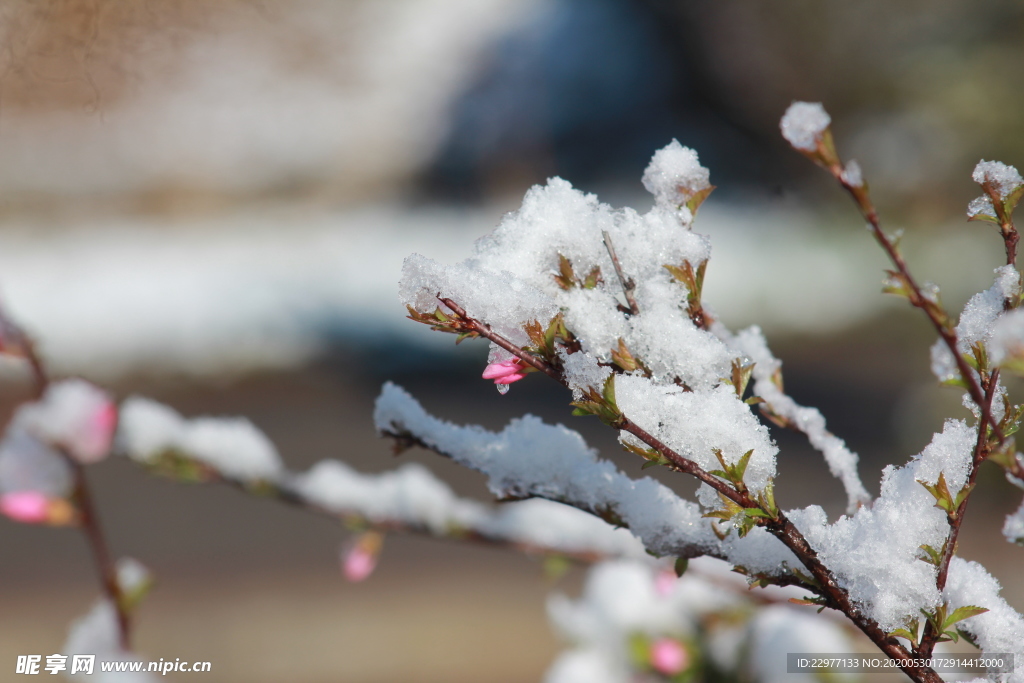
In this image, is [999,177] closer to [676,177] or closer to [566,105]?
[676,177]

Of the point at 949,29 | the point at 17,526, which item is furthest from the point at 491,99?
the point at 17,526

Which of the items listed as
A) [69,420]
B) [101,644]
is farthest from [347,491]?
[69,420]

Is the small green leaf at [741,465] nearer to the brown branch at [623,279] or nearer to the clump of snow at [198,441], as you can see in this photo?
the brown branch at [623,279]

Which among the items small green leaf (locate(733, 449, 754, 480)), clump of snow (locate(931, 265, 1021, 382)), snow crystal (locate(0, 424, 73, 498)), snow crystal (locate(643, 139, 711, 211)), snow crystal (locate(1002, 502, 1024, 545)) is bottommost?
snow crystal (locate(1002, 502, 1024, 545))

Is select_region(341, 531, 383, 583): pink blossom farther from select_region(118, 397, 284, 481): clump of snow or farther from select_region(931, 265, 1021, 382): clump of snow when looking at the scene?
select_region(931, 265, 1021, 382): clump of snow

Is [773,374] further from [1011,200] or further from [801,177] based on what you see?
[801,177]

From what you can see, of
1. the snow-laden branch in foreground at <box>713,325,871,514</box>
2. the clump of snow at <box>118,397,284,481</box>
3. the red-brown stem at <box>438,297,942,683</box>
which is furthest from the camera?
the clump of snow at <box>118,397,284,481</box>

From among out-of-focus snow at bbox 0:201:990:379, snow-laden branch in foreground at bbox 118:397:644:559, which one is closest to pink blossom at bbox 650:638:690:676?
snow-laden branch in foreground at bbox 118:397:644:559
